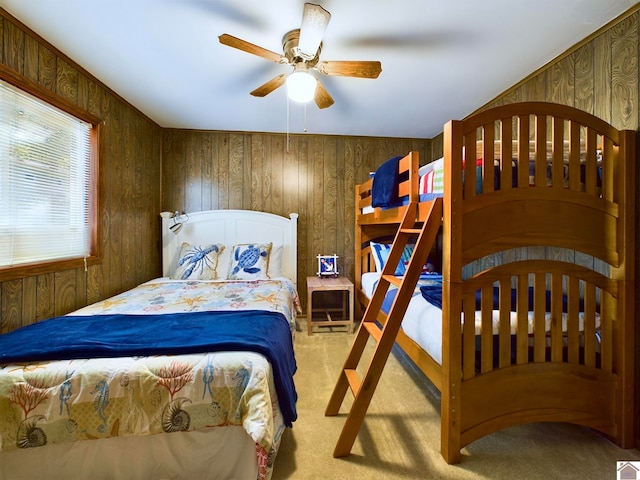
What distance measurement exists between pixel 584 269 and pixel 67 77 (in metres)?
3.52

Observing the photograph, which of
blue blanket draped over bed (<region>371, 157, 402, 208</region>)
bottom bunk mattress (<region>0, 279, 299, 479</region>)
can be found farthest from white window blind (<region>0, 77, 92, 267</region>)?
blue blanket draped over bed (<region>371, 157, 402, 208</region>)

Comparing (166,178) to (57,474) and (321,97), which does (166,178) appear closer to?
(321,97)

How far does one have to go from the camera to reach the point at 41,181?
2070mm

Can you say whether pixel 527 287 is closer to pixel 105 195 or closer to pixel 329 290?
pixel 329 290

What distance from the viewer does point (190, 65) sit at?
7.44ft

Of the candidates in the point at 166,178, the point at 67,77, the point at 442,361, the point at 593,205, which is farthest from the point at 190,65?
the point at 593,205

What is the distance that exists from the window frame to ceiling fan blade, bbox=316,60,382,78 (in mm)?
1794

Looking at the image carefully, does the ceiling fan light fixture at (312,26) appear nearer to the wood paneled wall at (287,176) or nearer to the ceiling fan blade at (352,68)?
the ceiling fan blade at (352,68)

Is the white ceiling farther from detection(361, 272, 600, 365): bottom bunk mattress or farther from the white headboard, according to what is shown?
detection(361, 272, 600, 365): bottom bunk mattress

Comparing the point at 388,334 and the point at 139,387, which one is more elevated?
the point at 388,334

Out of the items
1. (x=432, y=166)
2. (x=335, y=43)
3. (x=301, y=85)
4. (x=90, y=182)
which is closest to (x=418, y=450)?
(x=432, y=166)

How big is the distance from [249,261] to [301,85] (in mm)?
1957

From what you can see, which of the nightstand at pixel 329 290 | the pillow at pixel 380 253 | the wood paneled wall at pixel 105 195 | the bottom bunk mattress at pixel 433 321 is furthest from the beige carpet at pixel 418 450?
the wood paneled wall at pixel 105 195

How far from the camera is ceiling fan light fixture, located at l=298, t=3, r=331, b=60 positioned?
1461 millimetres
